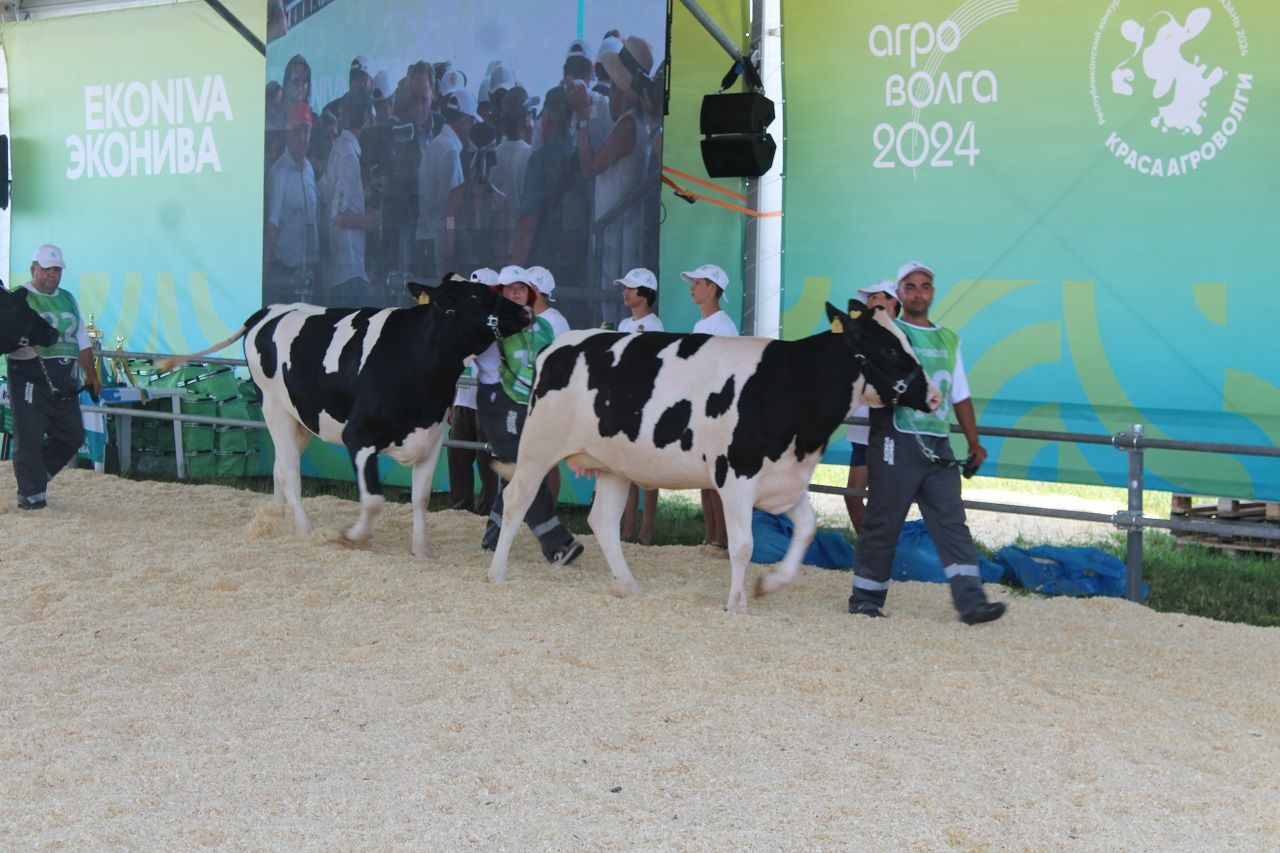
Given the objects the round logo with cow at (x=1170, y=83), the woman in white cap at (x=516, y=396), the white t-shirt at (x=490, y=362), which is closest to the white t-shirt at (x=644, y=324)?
the woman in white cap at (x=516, y=396)

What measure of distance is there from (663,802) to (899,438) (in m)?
2.84

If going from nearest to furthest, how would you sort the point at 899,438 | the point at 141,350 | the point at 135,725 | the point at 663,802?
the point at 663,802 < the point at 135,725 < the point at 899,438 < the point at 141,350

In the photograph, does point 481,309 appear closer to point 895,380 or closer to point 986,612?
point 895,380

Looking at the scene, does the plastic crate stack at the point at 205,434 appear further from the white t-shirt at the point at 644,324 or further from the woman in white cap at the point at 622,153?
the white t-shirt at the point at 644,324

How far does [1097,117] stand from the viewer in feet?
28.7

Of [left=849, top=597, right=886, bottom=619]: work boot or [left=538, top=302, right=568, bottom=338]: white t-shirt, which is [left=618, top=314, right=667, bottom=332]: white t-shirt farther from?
[left=849, top=597, right=886, bottom=619]: work boot

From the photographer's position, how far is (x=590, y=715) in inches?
192

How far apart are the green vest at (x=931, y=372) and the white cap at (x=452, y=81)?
16.8 feet

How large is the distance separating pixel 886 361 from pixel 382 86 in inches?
236

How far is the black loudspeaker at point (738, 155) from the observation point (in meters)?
9.34

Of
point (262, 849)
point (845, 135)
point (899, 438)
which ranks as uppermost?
point (845, 135)

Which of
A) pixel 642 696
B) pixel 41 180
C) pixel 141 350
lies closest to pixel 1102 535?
pixel 642 696

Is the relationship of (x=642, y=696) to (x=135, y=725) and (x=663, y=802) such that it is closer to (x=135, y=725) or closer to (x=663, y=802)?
(x=663, y=802)

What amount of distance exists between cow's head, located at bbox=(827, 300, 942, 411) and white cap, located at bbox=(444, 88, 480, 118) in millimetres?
4848
